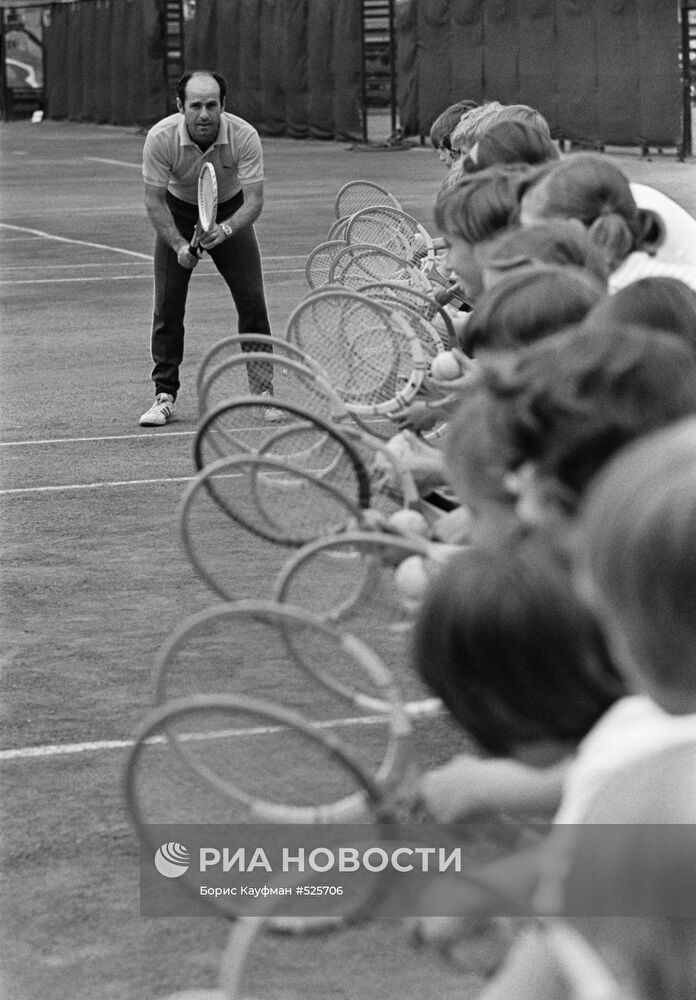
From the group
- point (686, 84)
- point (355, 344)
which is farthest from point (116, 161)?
point (355, 344)

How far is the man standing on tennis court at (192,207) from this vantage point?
957 centimetres

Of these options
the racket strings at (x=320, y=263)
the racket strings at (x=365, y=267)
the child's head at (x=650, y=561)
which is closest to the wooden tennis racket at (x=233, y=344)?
the racket strings at (x=365, y=267)

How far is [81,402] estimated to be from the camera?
10.6 metres

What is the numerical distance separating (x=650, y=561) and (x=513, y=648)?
0.41 meters

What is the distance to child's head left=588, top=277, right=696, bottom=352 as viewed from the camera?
4.00 m

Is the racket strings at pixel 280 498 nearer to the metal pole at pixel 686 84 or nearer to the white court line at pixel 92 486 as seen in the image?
the white court line at pixel 92 486

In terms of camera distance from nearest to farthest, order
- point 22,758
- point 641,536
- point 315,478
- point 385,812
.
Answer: point 641,536, point 385,812, point 315,478, point 22,758

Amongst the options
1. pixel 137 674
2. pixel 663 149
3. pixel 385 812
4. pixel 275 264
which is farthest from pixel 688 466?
pixel 663 149

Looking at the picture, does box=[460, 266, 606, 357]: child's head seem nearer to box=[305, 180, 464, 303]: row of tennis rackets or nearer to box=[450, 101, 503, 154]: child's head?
box=[305, 180, 464, 303]: row of tennis rackets

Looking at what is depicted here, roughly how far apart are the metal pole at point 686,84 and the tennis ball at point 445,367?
21.8 metres

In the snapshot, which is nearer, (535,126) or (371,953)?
(371,953)

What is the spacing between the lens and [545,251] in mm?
4637

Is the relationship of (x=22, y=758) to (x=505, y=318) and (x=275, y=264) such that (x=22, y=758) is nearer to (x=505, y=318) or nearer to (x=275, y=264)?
(x=505, y=318)

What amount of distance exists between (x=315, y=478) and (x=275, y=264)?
12725 mm
